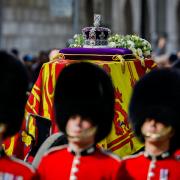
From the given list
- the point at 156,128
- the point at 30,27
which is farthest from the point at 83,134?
the point at 30,27

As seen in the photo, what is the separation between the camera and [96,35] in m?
8.04

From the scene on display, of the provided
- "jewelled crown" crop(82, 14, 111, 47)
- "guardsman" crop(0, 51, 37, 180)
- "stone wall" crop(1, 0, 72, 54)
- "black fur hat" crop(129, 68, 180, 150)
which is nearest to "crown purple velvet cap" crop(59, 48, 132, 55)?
"jewelled crown" crop(82, 14, 111, 47)

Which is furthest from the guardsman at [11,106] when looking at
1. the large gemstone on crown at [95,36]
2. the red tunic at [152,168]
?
the large gemstone on crown at [95,36]

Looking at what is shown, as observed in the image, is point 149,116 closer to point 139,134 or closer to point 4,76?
point 139,134

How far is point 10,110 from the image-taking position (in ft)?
17.3

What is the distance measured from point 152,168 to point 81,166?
0.40 meters

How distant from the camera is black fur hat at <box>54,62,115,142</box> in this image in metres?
5.40

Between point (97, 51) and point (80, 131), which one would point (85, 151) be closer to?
point (80, 131)

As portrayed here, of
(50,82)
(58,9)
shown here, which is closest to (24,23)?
(58,9)

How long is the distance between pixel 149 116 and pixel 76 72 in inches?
18.9

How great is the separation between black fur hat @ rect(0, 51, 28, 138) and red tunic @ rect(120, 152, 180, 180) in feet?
2.12

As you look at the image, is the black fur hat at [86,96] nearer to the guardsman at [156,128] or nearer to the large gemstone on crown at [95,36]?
the guardsman at [156,128]

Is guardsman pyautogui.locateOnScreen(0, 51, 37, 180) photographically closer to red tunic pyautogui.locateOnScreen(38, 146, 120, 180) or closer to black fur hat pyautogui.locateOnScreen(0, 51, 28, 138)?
black fur hat pyautogui.locateOnScreen(0, 51, 28, 138)

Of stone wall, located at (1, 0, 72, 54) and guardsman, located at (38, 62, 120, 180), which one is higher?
guardsman, located at (38, 62, 120, 180)
